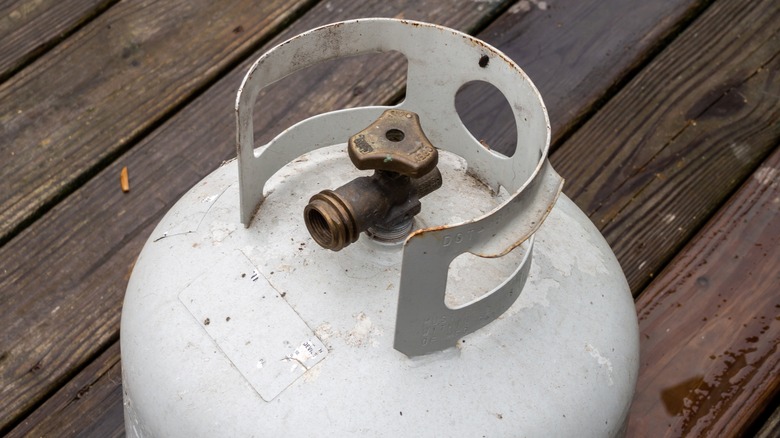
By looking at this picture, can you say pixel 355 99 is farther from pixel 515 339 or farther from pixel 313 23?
pixel 515 339

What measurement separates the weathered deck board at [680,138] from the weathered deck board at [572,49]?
3cm

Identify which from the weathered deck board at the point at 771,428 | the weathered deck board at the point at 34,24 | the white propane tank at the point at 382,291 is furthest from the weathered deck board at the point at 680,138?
the weathered deck board at the point at 34,24

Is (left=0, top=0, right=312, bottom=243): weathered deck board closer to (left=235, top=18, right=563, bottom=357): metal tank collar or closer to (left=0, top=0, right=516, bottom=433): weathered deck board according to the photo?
(left=0, top=0, right=516, bottom=433): weathered deck board

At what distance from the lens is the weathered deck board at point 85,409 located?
108cm

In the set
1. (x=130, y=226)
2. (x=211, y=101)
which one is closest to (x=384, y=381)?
(x=130, y=226)

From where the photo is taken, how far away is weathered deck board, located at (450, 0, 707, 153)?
133cm

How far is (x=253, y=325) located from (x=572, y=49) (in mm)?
895

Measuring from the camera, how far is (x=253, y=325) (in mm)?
699

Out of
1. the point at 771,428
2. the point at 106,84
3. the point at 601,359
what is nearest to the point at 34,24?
the point at 106,84

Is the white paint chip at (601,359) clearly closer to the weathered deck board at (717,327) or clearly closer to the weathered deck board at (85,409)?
the weathered deck board at (717,327)

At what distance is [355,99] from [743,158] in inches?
23.5

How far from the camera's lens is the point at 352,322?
696 millimetres

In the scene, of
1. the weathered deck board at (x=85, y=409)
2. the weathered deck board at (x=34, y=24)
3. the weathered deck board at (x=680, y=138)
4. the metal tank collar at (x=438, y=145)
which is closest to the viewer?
the metal tank collar at (x=438, y=145)

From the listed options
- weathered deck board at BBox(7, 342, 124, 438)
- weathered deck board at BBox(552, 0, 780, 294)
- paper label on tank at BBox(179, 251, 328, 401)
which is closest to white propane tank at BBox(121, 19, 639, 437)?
paper label on tank at BBox(179, 251, 328, 401)
